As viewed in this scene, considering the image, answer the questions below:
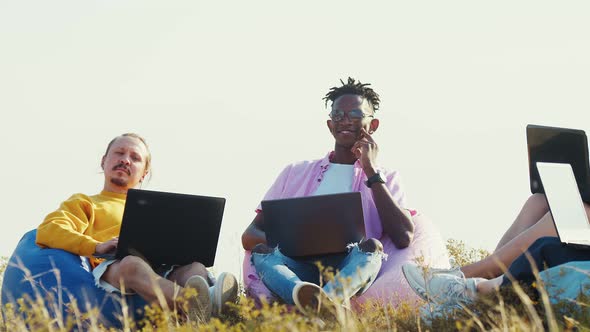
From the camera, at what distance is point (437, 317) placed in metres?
5.01

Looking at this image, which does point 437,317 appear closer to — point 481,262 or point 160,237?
point 481,262

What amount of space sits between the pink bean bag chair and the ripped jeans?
6.6 inches

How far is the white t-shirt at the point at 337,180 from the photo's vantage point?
7.16 meters

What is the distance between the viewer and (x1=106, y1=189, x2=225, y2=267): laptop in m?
5.91

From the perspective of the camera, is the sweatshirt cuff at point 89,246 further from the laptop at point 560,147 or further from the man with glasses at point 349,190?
the laptop at point 560,147

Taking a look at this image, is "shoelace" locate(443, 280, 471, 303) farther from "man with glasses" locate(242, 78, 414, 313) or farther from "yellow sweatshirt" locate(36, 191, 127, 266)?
"yellow sweatshirt" locate(36, 191, 127, 266)

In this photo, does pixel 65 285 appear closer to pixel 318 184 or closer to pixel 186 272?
pixel 186 272

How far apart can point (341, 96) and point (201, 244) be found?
201cm

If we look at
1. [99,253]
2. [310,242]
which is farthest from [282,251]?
[99,253]

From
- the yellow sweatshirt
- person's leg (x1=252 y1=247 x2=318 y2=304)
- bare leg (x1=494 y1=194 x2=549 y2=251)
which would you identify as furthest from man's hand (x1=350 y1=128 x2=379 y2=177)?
the yellow sweatshirt

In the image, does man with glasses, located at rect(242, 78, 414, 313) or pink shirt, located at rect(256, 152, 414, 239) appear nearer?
man with glasses, located at rect(242, 78, 414, 313)

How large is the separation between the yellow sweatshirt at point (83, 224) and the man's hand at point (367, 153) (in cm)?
188

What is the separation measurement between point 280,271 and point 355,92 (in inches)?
89.5

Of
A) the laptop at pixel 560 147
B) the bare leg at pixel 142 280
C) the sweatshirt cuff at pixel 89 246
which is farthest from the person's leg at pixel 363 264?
the sweatshirt cuff at pixel 89 246
